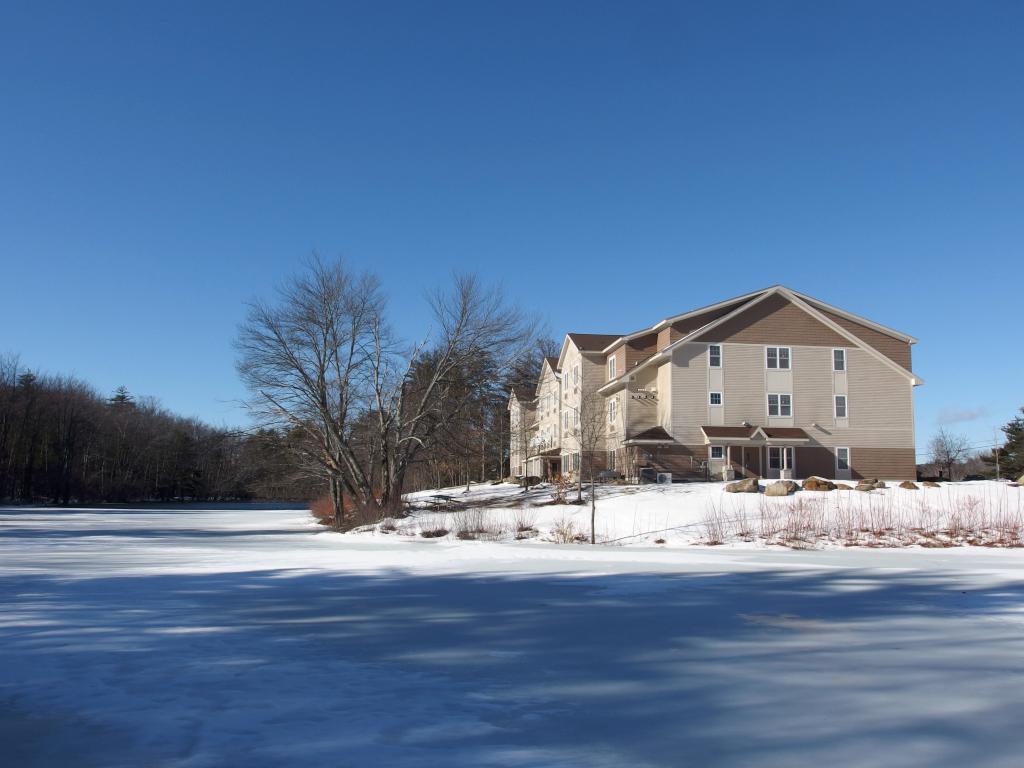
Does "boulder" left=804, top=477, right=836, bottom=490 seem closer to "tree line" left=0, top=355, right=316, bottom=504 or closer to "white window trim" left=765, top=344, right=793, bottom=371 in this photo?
"white window trim" left=765, top=344, right=793, bottom=371

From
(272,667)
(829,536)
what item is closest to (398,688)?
(272,667)

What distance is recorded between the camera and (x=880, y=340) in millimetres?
43500

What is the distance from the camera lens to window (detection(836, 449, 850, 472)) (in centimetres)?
4066

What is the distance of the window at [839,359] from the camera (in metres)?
41.5

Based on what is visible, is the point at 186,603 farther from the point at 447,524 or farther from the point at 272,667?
the point at 447,524

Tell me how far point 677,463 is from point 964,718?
34.7m

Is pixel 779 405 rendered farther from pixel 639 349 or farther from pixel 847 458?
pixel 639 349

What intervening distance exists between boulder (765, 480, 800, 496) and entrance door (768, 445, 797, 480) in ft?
29.6

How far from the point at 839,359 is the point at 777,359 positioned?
346 centimetres

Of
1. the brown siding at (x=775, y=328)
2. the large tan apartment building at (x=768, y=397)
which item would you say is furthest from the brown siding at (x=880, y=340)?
the brown siding at (x=775, y=328)

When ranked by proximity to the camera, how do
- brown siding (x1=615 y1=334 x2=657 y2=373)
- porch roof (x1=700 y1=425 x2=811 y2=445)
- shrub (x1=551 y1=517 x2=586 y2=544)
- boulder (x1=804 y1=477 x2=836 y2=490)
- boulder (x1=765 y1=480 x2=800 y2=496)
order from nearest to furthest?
shrub (x1=551 y1=517 x2=586 y2=544)
boulder (x1=765 y1=480 x2=800 y2=496)
boulder (x1=804 y1=477 x2=836 y2=490)
porch roof (x1=700 y1=425 x2=811 y2=445)
brown siding (x1=615 y1=334 x2=657 y2=373)

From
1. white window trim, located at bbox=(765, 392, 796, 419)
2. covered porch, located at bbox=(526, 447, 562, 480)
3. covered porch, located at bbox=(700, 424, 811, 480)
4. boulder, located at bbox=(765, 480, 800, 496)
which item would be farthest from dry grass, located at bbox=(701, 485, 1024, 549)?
covered porch, located at bbox=(526, 447, 562, 480)

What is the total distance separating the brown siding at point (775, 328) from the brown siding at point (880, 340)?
1401 millimetres

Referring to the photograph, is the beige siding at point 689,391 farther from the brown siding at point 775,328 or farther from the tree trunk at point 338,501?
the tree trunk at point 338,501
